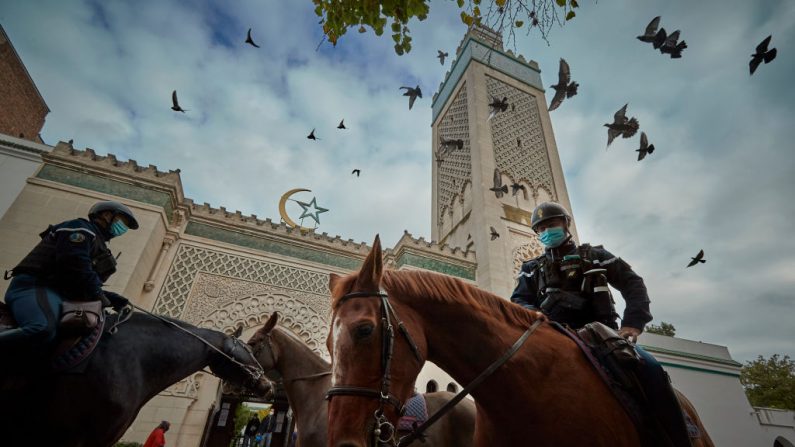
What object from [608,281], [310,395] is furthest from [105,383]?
[608,281]

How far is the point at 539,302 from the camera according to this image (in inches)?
85.0

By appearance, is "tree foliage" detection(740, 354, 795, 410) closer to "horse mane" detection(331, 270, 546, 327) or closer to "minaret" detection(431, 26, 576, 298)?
"minaret" detection(431, 26, 576, 298)

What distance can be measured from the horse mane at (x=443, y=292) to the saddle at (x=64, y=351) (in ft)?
6.21

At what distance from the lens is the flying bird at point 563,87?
5367 mm

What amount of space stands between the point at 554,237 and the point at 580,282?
0.30m

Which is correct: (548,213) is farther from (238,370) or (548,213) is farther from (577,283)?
(238,370)

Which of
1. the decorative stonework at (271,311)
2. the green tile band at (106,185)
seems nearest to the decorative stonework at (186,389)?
the decorative stonework at (271,311)

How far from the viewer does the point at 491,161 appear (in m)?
11.5

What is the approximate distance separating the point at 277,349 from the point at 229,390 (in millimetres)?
570

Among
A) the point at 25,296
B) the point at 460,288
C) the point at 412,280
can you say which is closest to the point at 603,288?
the point at 460,288

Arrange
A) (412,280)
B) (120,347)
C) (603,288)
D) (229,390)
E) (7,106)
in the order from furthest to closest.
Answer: (7,106) → (229,390) → (120,347) → (603,288) → (412,280)

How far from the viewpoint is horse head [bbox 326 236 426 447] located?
40.4 inches

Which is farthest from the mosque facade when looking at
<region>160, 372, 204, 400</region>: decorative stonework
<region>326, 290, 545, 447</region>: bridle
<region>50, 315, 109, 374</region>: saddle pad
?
<region>50, 315, 109, 374</region>: saddle pad

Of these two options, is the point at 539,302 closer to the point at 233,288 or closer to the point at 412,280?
the point at 412,280
